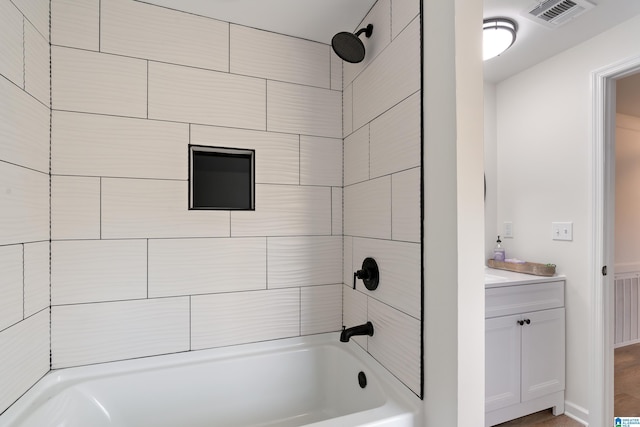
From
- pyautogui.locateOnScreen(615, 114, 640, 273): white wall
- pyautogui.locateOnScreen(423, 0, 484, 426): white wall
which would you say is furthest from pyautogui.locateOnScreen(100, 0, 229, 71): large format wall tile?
pyautogui.locateOnScreen(615, 114, 640, 273): white wall

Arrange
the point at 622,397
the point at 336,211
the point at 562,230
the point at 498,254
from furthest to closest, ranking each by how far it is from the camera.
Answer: the point at 498,254
the point at 622,397
the point at 562,230
the point at 336,211

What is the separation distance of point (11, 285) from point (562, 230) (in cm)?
283

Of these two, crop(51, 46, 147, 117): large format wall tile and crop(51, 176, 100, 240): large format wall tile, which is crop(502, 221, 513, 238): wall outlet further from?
crop(51, 176, 100, 240): large format wall tile

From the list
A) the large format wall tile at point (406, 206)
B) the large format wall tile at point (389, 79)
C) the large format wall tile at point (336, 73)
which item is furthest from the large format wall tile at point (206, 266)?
the large format wall tile at point (336, 73)

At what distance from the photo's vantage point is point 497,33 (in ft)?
5.53

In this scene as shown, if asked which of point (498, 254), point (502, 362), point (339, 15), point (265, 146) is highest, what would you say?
point (339, 15)

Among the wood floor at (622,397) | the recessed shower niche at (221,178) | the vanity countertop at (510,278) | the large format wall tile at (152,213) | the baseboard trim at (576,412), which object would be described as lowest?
the wood floor at (622,397)

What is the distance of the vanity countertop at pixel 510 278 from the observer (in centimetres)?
178

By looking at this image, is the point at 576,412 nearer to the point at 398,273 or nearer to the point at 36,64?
the point at 398,273

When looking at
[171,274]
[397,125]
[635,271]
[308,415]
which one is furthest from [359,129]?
[635,271]

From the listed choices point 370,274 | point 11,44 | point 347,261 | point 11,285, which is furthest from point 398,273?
point 11,44

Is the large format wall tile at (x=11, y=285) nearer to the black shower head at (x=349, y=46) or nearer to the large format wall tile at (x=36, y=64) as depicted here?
the large format wall tile at (x=36, y=64)

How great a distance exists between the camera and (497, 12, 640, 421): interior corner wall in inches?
73.7

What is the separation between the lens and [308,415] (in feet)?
4.97
